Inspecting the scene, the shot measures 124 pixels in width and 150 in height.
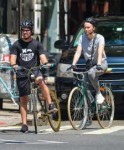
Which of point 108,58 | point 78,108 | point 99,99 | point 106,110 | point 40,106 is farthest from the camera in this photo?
point 108,58

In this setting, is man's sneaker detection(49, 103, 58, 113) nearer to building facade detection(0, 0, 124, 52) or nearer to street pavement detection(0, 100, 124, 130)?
street pavement detection(0, 100, 124, 130)

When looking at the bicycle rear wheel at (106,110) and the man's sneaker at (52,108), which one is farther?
the bicycle rear wheel at (106,110)

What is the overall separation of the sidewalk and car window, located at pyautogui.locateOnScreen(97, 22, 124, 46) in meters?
2.31

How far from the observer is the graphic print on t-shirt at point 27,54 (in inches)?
481

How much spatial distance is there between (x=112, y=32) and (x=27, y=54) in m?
3.67

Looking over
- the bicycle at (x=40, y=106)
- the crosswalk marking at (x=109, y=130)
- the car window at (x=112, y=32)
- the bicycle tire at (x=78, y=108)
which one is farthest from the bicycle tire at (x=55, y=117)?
the car window at (x=112, y=32)

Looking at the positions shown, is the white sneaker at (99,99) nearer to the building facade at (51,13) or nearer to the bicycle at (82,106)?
the bicycle at (82,106)

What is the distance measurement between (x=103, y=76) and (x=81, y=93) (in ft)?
4.95

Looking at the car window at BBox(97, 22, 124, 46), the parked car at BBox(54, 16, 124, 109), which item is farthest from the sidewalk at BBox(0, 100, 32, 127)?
the car window at BBox(97, 22, 124, 46)

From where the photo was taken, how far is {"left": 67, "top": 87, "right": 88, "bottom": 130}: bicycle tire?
12.6 m

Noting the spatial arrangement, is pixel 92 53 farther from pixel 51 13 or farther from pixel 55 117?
pixel 51 13

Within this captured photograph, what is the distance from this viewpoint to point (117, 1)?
24328 millimetres

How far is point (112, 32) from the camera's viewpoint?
15.5 meters

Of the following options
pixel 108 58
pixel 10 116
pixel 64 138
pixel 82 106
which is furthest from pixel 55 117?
pixel 10 116
